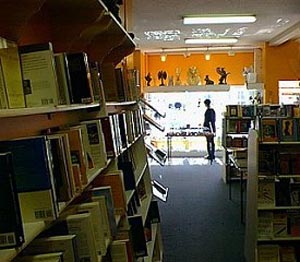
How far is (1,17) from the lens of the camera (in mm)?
1583

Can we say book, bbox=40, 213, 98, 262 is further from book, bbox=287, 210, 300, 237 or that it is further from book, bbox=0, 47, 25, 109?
book, bbox=287, 210, 300, 237

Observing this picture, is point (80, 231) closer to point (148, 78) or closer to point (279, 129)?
point (279, 129)

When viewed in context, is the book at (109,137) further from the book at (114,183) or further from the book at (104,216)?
the book at (104,216)

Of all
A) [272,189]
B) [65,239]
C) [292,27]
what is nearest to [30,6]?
[65,239]

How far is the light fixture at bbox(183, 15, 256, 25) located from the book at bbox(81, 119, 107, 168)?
17.4 ft

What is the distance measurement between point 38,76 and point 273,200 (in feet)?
10.8

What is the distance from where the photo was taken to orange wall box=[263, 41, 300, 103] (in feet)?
36.4

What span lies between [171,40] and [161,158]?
16.7 ft

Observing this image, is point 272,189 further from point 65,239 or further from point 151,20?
point 151,20

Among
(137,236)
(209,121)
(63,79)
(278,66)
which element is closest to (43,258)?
(63,79)

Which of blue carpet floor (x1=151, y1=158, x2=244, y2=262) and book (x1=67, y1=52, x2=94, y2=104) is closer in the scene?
book (x1=67, y1=52, x2=94, y2=104)

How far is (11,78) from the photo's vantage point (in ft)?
5.11

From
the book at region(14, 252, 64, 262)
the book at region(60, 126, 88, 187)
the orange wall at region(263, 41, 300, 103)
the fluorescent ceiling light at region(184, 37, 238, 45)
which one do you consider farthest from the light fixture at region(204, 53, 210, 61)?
the book at region(14, 252, 64, 262)

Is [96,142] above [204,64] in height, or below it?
below
